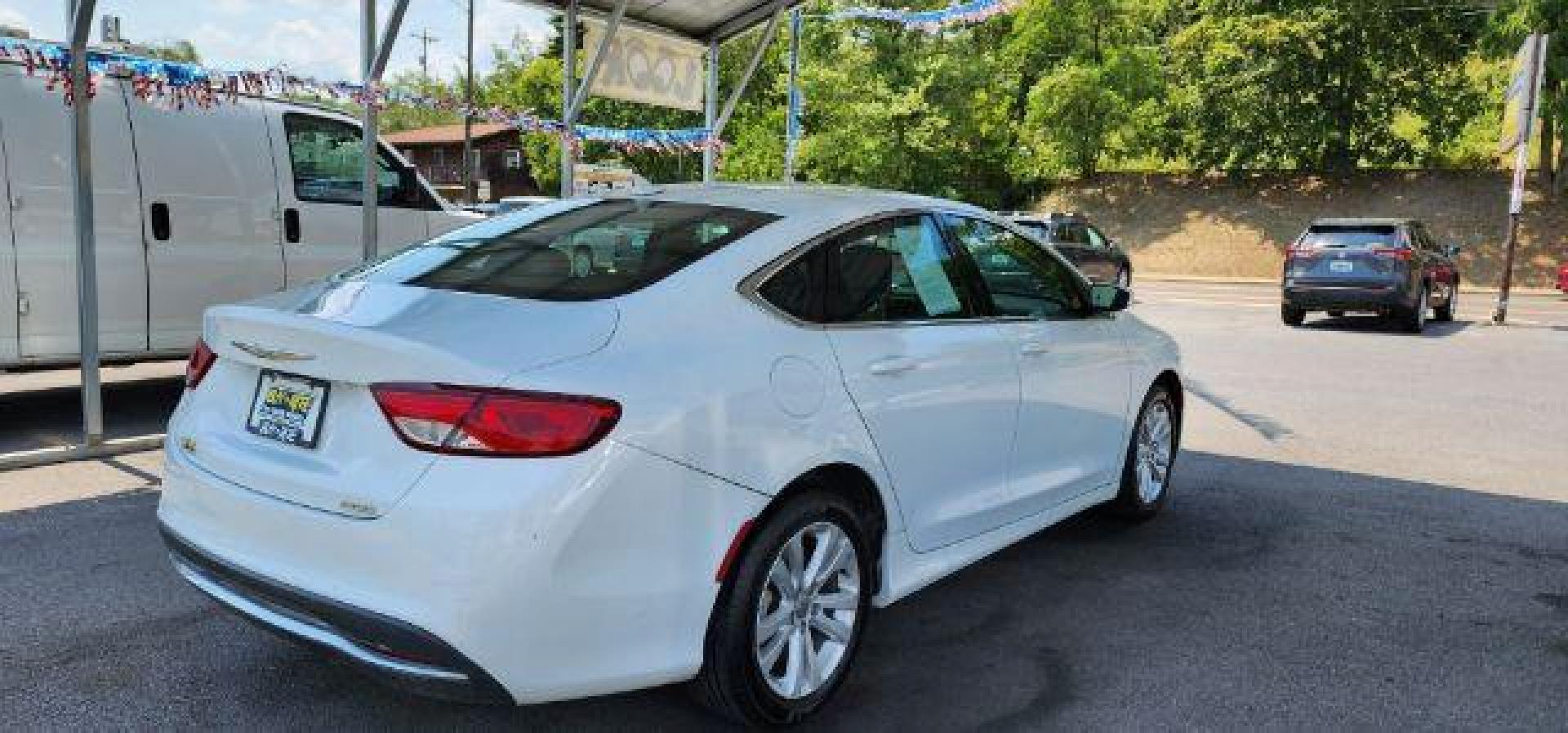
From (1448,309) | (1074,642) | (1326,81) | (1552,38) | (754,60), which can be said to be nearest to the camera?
(1074,642)

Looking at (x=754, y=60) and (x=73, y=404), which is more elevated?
(x=754, y=60)

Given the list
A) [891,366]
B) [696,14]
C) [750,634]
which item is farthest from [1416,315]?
[750,634]

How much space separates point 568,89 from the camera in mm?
9891

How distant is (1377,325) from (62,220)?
55.3 feet

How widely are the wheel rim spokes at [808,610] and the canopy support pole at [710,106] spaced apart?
323 inches

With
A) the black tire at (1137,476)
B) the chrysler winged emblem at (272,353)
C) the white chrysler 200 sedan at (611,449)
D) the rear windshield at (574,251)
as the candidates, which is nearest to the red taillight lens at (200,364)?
the white chrysler 200 sedan at (611,449)

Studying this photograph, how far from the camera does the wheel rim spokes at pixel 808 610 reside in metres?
3.17

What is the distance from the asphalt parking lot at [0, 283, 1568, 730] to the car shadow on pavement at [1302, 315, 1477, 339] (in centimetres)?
968

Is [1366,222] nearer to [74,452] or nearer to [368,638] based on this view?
[74,452]

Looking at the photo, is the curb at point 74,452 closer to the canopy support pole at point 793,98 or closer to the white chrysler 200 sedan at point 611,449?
the white chrysler 200 sedan at point 611,449

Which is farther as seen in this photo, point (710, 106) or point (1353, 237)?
point (1353, 237)

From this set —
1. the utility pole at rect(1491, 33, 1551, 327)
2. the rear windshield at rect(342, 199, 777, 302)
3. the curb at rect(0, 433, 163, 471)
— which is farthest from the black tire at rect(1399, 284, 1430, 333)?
the curb at rect(0, 433, 163, 471)

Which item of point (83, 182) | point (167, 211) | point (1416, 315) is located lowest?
point (1416, 315)

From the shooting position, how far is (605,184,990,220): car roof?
377 centimetres
